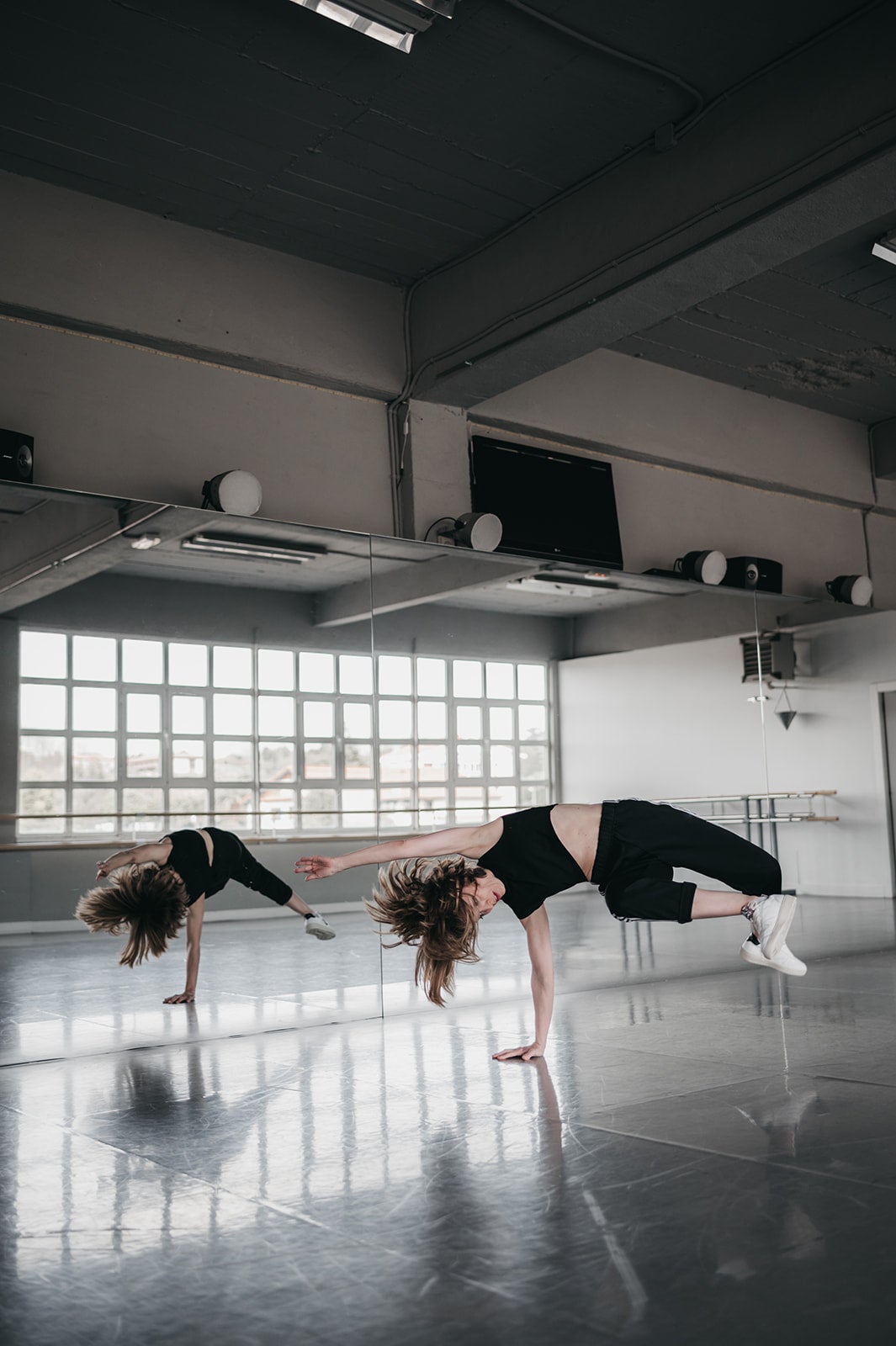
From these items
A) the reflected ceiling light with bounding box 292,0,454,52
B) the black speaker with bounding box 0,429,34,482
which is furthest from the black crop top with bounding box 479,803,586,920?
the reflected ceiling light with bounding box 292,0,454,52

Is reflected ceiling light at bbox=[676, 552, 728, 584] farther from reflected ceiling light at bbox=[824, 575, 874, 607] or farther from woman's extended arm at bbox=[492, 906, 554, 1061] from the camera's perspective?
woman's extended arm at bbox=[492, 906, 554, 1061]

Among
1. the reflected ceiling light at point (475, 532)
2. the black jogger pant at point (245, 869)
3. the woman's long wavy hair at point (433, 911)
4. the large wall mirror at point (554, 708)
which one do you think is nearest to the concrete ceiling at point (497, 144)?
the reflected ceiling light at point (475, 532)

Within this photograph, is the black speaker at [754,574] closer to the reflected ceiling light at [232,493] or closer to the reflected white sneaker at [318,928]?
the reflected ceiling light at [232,493]

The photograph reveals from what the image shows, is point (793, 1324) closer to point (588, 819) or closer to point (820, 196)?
point (588, 819)

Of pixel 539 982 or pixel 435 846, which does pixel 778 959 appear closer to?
pixel 539 982

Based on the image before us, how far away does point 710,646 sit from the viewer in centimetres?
777

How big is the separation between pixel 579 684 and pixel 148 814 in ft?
8.90

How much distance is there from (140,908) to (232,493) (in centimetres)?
200

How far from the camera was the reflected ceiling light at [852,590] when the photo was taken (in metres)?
8.56

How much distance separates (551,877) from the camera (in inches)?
178

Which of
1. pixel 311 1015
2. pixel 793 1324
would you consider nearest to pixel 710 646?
pixel 311 1015

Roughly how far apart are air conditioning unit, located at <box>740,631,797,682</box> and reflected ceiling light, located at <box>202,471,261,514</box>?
3847 millimetres

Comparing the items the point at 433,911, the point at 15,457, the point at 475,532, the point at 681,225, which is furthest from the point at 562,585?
the point at 15,457

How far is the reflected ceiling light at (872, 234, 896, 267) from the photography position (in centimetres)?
610
